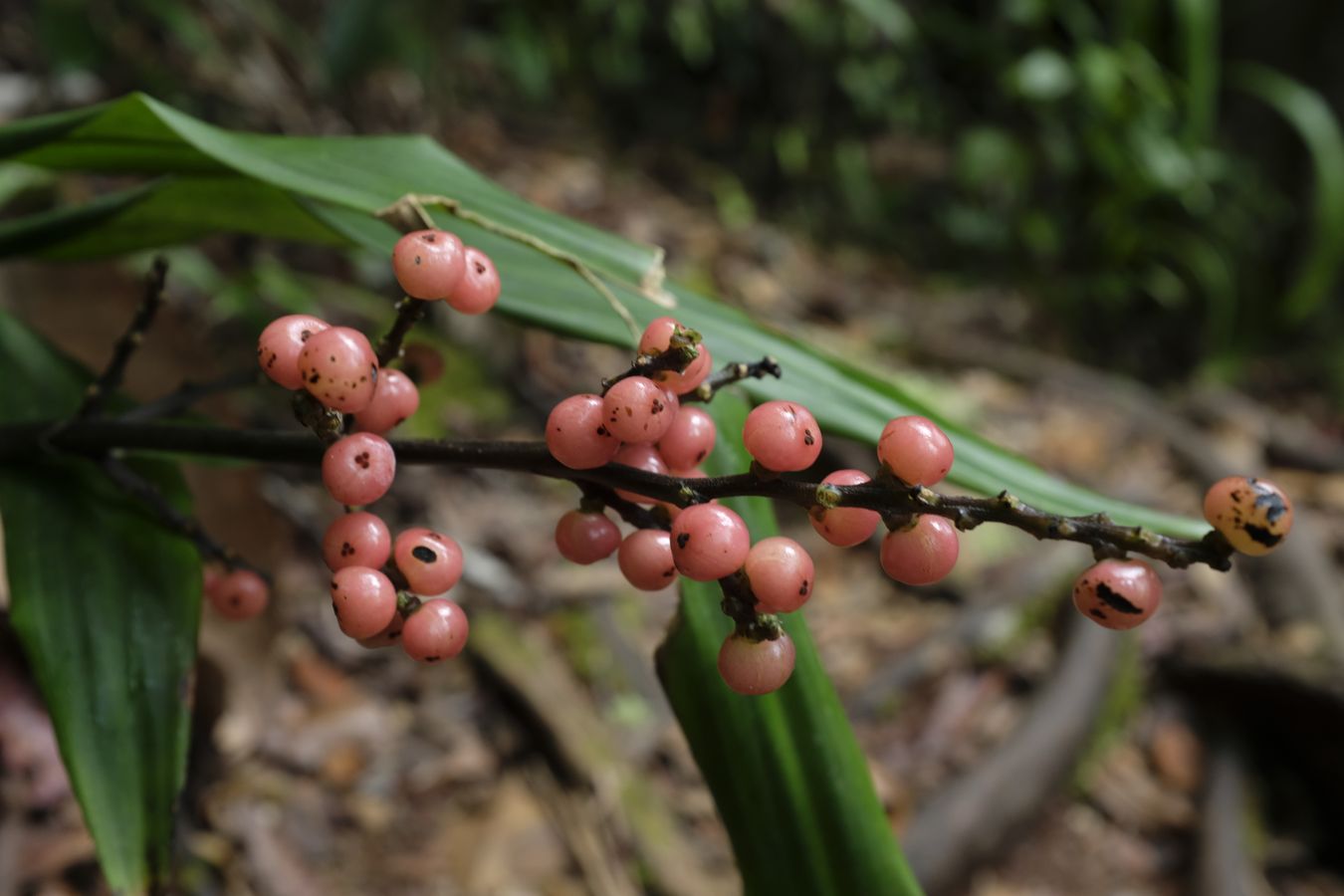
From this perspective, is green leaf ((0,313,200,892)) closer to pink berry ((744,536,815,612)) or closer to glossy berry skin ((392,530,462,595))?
glossy berry skin ((392,530,462,595))

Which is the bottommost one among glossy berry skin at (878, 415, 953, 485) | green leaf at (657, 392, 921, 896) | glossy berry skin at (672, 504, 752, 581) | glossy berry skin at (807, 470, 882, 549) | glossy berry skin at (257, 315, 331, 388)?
green leaf at (657, 392, 921, 896)

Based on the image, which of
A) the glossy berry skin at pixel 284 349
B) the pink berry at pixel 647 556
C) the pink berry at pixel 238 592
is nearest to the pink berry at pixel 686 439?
the pink berry at pixel 647 556

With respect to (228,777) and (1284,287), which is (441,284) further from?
(1284,287)

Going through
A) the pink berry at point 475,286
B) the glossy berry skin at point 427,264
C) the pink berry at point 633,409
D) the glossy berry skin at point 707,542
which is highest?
the pink berry at point 475,286

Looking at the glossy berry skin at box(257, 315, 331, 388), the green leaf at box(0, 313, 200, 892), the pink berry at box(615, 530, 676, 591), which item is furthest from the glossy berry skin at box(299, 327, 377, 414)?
the green leaf at box(0, 313, 200, 892)

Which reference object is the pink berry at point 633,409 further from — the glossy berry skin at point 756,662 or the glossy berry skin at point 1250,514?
the glossy berry skin at point 1250,514
